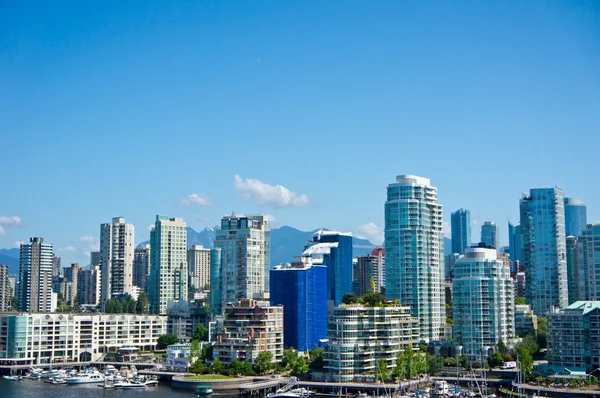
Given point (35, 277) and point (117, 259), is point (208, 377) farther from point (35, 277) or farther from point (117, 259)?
point (117, 259)

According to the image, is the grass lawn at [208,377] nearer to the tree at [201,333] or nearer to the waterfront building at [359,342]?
the waterfront building at [359,342]

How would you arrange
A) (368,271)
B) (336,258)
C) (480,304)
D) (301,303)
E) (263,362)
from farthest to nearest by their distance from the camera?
(368,271) < (336,258) < (301,303) < (480,304) < (263,362)

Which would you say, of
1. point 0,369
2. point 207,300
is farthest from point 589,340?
point 207,300

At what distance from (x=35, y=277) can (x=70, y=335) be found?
62533mm

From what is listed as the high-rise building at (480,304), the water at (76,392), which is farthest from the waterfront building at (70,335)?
the high-rise building at (480,304)

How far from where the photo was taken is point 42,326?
11469cm

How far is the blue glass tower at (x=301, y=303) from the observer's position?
360 ft

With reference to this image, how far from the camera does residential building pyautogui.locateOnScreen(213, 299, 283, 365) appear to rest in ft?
323

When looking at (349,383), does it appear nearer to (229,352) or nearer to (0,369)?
(229,352)

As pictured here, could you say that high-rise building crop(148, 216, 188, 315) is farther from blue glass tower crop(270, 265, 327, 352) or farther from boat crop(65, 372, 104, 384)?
boat crop(65, 372, 104, 384)

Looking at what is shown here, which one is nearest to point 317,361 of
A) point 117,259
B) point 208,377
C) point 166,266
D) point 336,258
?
point 208,377

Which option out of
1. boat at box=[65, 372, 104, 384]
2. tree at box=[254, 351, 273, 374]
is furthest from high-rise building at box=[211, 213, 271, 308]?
tree at box=[254, 351, 273, 374]

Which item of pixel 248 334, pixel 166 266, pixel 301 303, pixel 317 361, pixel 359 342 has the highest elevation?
pixel 166 266

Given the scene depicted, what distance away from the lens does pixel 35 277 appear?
176m
